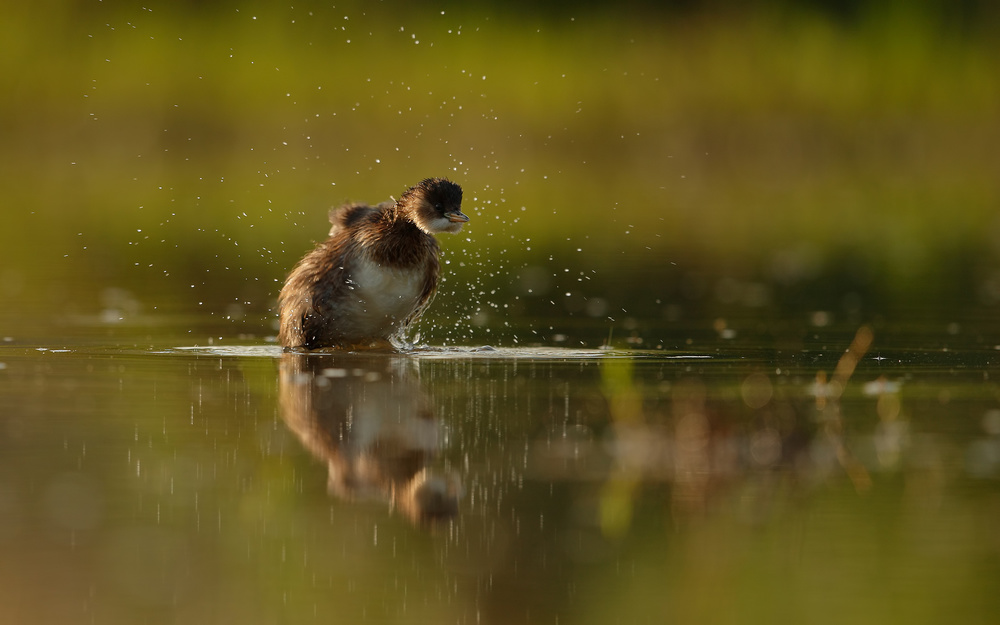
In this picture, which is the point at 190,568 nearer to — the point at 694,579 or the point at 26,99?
the point at 694,579

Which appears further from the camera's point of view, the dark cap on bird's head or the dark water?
the dark cap on bird's head

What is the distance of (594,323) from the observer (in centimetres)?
1178

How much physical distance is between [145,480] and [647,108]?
28805mm

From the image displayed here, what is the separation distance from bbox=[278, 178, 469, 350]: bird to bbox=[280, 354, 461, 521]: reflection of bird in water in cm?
28

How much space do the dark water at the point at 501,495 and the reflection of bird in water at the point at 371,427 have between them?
2 centimetres

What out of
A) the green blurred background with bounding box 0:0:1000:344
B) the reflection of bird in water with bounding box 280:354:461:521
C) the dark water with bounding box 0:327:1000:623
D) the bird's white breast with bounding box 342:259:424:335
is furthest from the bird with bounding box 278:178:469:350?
the green blurred background with bounding box 0:0:1000:344

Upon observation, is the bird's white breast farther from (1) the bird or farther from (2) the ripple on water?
(2) the ripple on water

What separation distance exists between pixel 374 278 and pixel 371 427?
2.85 metres

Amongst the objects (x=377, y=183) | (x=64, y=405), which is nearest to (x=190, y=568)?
(x=64, y=405)

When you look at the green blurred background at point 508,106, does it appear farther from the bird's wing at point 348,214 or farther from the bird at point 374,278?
the bird at point 374,278

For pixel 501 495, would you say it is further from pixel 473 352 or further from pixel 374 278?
pixel 374 278

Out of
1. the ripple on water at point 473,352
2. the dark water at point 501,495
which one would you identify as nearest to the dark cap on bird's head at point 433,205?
the ripple on water at point 473,352

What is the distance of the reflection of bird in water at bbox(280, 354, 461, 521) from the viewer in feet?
19.9

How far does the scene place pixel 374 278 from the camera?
10.0m
